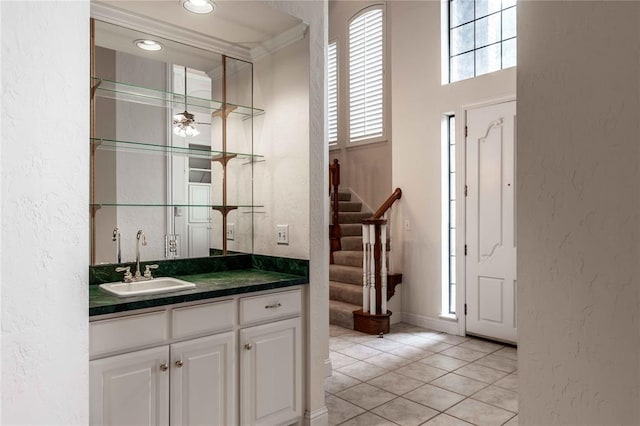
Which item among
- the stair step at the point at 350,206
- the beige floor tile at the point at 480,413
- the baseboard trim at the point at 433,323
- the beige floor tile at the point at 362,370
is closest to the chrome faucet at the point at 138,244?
the beige floor tile at the point at 362,370

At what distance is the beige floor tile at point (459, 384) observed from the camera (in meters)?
3.07

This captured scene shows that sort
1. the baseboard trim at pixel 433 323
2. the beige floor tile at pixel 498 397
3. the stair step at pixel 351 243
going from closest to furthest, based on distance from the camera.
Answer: the beige floor tile at pixel 498 397 < the baseboard trim at pixel 433 323 < the stair step at pixel 351 243

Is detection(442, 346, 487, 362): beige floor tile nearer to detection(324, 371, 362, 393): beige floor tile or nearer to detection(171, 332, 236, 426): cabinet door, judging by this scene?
detection(324, 371, 362, 393): beige floor tile

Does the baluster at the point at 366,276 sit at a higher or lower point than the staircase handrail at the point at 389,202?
lower

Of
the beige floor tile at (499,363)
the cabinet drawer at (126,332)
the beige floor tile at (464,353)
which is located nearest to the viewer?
the cabinet drawer at (126,332)

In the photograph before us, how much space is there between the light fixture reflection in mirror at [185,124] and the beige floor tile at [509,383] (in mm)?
2801

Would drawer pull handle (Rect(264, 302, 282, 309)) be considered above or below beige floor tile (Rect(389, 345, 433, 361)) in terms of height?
above

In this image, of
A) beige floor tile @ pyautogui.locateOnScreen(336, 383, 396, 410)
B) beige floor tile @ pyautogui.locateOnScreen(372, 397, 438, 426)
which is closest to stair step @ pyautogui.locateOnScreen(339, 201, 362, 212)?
beige floor tile @ pyautogui.locateOnScreen(336, 383, 396, 410)

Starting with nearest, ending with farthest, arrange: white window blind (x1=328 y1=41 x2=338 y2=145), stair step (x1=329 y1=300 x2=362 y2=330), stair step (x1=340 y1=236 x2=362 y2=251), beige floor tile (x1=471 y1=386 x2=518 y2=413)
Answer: beige floor tile (x1=471 y1=386 x2=518 y2=413), stair step (x1=329 y1=300 x2=362 y2=330), stair step (x1=340 y1=236 x2=362 y2=251), white window blind (x1=328 y1=41 x2=338 y2=145)

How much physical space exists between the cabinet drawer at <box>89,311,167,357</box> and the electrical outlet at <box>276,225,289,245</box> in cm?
90

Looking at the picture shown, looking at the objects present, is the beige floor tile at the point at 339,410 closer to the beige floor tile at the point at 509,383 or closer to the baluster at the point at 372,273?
the beige floor tile at the point at 509,383

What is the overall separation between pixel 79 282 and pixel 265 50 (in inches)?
72.7

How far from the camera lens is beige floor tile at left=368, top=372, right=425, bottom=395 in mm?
3092

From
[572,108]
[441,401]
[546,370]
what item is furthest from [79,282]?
[441,401]
